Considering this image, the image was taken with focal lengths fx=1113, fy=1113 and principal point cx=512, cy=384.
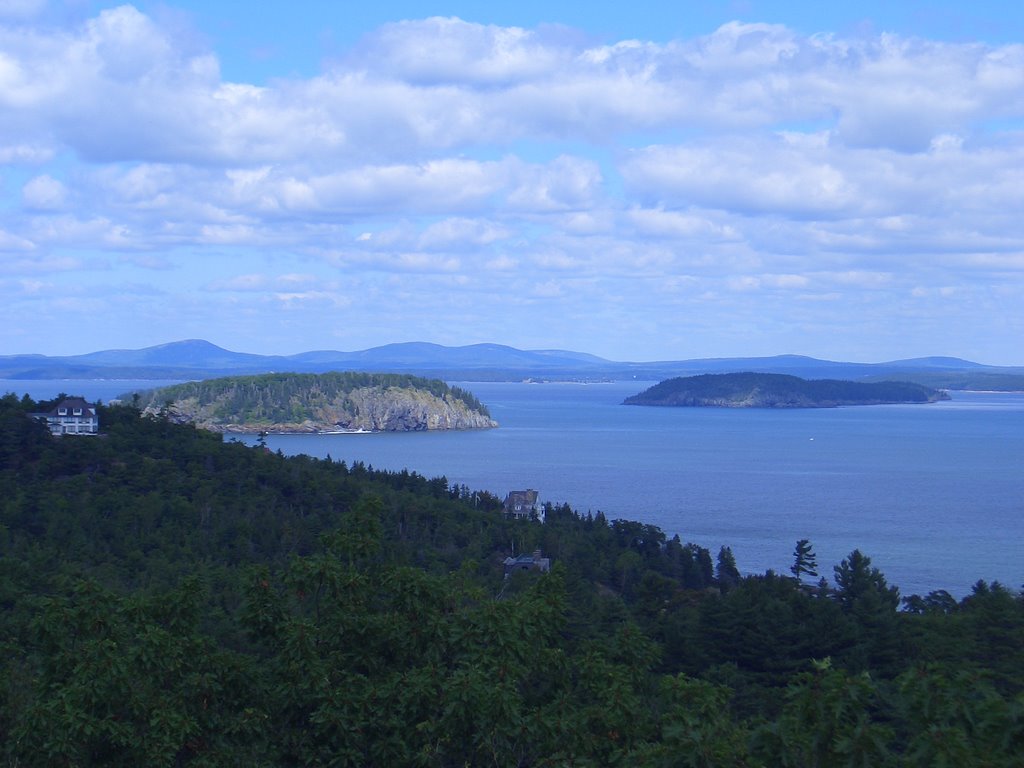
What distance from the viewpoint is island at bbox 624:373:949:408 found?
180625 millimetres

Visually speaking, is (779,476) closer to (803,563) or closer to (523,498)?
(523,498)

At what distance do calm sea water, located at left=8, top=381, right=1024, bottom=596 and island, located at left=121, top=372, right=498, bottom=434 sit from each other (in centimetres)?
626

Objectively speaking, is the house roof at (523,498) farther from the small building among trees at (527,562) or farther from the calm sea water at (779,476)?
the small building among trees at (527,562)

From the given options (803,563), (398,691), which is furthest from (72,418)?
(398,691)

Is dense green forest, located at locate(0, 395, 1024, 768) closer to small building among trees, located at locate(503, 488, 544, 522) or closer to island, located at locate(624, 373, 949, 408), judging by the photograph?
small building among trees, located at locate(503, 488, 544, 522)

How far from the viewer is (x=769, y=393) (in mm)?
181250

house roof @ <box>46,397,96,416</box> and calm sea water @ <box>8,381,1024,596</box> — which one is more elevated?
house roof @ <box>46,397,96,416</box>

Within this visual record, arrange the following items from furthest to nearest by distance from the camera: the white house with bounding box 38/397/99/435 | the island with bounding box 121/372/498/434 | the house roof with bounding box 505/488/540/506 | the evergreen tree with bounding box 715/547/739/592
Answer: the island with bounding box 121/372/498/434 < the house roof with bounding box 505/488/540/506 < the white house with bounding box 38/397/99/435 < the evergreen tree with bounding box 715/547/739/592

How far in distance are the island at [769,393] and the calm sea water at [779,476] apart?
37401mm

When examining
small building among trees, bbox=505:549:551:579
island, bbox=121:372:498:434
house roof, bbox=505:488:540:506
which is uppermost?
island, bbox=121:372:498:434

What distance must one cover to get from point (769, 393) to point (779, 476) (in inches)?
4440

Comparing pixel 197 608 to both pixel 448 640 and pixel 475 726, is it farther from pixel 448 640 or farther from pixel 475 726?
pixel 475 726

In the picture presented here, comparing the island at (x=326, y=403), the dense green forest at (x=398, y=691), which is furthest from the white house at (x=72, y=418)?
the island at (x=326, y=403)

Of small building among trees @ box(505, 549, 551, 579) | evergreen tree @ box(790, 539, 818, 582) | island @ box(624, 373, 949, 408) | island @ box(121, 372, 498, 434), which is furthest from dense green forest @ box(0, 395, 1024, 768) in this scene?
island @ box(624, 373, 949, 408)
